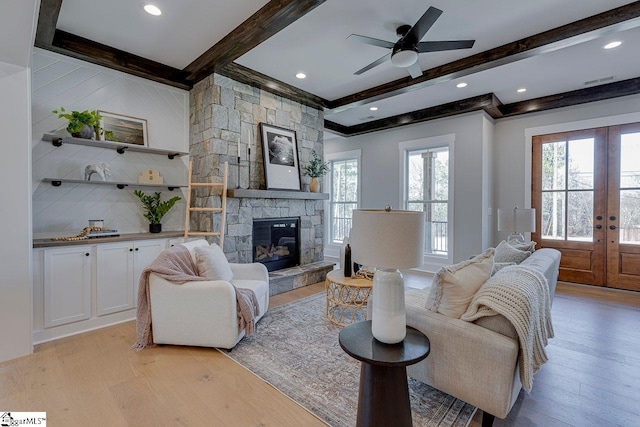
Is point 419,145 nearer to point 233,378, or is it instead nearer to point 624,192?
point 624,192

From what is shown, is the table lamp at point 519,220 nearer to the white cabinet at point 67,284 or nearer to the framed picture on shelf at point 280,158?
the framed picture on shelf at point 280,158

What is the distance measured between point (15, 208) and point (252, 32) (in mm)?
2489

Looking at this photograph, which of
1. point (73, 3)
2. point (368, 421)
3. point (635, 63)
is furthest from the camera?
point (635, 63)

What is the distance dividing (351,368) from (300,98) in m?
3.87

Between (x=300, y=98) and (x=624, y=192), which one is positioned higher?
(x=300, y=98)

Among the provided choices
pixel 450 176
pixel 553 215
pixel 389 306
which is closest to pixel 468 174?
pixel 450 176

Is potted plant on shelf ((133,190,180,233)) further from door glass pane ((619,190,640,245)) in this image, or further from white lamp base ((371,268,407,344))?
door glass pane ((619,190,640,245))

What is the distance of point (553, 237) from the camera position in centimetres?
499

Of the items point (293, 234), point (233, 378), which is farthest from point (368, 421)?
point (293, 234)

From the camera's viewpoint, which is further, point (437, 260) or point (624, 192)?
point (437, 260)

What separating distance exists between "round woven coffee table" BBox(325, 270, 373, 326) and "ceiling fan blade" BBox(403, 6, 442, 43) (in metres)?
2.35

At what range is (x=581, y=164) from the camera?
472 cm

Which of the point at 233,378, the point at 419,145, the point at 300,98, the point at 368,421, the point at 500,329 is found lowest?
the point at 233,378

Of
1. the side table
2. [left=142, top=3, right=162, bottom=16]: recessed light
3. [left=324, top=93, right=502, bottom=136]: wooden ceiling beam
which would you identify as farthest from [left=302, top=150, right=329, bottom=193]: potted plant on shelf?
the side table
